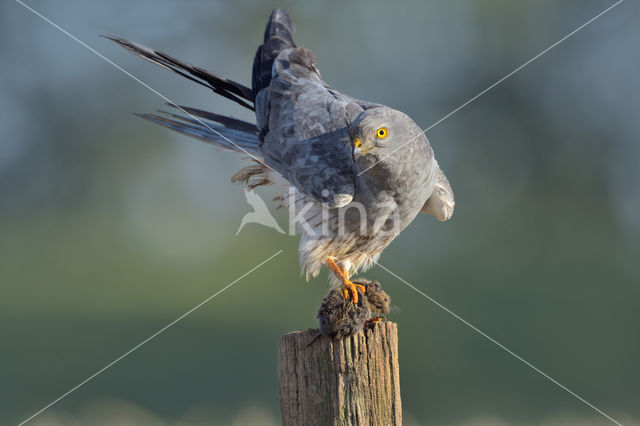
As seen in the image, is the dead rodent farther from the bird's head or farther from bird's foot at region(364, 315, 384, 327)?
the bird's head

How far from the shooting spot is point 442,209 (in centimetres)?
406

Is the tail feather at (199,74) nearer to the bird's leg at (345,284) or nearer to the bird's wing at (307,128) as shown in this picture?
the bird's wing at (307,128)

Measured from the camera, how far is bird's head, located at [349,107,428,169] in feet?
10.3

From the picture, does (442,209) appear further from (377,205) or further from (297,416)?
(297,416)

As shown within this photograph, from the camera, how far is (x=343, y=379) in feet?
8.30

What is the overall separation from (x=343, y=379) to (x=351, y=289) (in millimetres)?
617

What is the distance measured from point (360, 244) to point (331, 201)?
444 millimetres

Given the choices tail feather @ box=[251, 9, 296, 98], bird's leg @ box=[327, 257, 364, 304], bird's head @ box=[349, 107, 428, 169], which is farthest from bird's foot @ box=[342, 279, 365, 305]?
tail feather @ box=[251, 9, 296, 98]

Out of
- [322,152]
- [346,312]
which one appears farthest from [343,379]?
[322,152]

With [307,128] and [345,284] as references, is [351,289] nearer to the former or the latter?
[345,284]

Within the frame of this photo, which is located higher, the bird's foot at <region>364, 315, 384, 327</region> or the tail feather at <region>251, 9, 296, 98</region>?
the tail feather at <region>251, 9, 296, 98</region>

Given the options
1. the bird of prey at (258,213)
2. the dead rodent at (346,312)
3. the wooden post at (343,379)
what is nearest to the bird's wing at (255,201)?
the bird of prey at (258,213)

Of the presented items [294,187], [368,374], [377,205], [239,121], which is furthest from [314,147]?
[368,374]

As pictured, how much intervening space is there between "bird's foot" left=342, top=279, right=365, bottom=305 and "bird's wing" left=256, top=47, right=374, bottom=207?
52 cm
